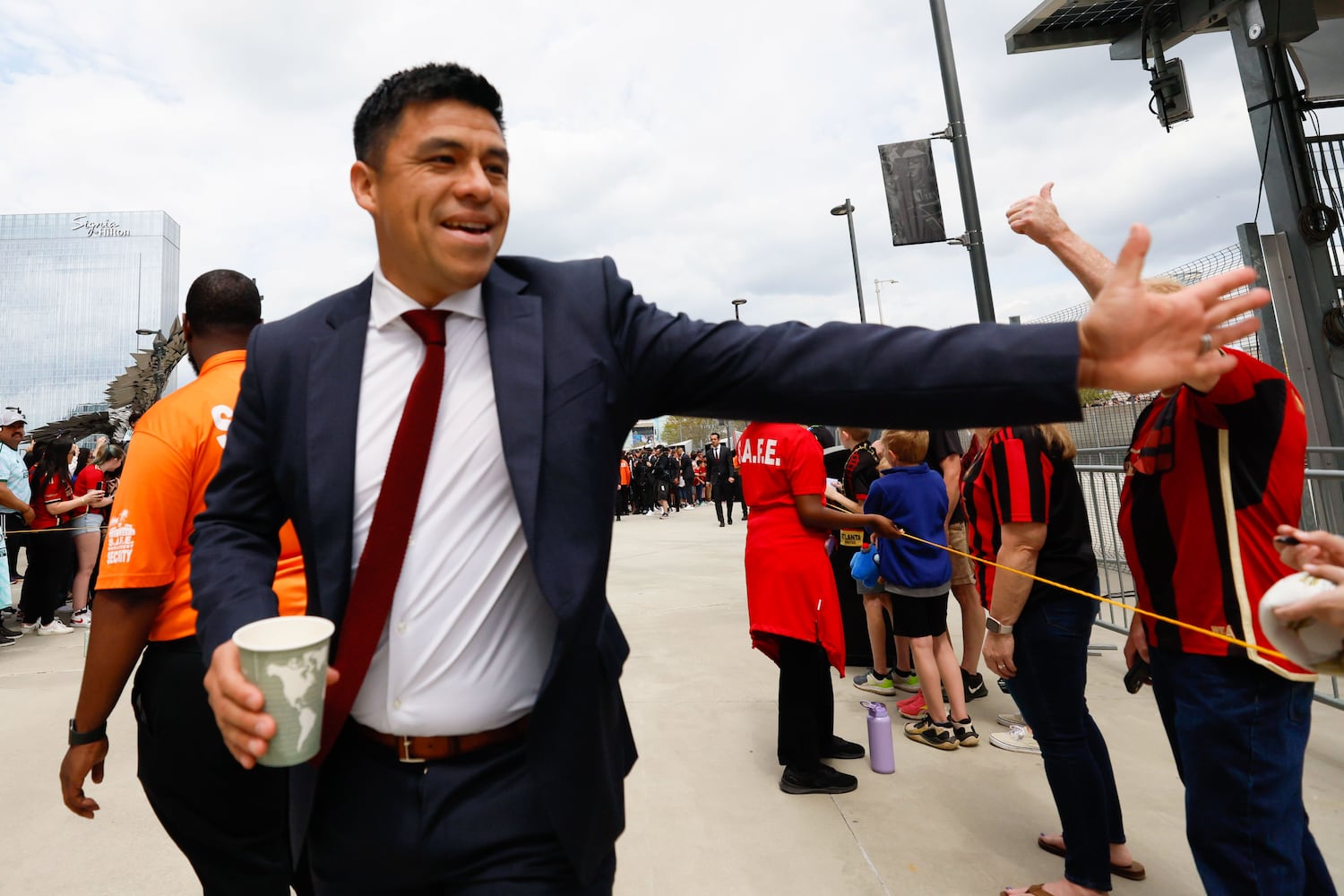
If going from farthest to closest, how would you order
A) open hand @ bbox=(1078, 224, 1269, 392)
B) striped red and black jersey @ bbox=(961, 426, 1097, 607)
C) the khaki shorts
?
the khaki shorts
striped red and black jersey @ bbox=(961, 426, 1097, 607)
open hand @ bbox=(1078, 224, 1269, 392)

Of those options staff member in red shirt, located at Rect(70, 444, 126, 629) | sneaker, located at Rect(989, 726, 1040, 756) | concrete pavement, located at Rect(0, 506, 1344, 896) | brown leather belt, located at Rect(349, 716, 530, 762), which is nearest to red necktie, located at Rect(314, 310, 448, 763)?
brown leather belt, located at Rect(349, 716, 530, 762)

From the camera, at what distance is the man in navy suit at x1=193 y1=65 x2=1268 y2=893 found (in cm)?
125

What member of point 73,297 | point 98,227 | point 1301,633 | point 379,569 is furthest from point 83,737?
point 98,227

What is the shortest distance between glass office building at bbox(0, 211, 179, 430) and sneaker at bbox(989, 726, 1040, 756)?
118779 millimetres

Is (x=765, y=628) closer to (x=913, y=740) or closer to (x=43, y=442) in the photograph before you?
(x=913, y=740)

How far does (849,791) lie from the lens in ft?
12.7

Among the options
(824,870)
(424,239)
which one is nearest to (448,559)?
(424,239)

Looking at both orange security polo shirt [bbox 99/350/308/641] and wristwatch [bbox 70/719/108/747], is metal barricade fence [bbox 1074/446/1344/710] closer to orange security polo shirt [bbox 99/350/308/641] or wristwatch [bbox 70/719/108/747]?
orange security polo shirt [bbox 99/350/308/641]

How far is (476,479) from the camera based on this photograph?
1.35m

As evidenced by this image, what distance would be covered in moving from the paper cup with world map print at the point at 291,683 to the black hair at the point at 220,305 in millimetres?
1560

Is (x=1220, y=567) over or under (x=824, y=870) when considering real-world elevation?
over

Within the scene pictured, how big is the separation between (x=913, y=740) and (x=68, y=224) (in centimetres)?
13103

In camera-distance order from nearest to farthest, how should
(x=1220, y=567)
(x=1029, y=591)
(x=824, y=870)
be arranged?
(x=1220, y=567)
(x=1029, y=591)
(x=824, y=870)

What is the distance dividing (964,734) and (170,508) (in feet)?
13.5
